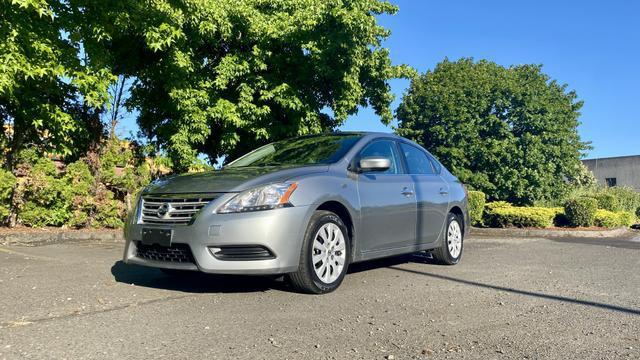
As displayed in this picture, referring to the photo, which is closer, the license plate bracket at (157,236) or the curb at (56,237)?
the license plate bracket at (157,236)

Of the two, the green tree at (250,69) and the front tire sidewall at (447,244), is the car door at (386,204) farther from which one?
the green tree at (250,69)

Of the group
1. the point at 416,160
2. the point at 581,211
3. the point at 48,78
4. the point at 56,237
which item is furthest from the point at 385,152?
the point at 581,211

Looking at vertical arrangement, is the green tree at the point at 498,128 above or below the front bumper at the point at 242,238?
above

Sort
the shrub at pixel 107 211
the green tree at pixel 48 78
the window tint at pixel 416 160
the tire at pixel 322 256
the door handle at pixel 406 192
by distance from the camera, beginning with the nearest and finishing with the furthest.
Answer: the tire at pixel 322 256, the door handle at pixel 406 192, the window tint at pixel 416 160, the green tree at pixel 48 78, the shrub at pixel 107 211

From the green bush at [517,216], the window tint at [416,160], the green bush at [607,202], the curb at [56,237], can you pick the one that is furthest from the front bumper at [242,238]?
the green bush at [607,202]

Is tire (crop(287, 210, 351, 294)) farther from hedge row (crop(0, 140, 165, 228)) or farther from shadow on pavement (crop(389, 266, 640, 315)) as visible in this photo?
hedge row (crop(0, 140, 165, 228))

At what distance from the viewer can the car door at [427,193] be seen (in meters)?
6.56

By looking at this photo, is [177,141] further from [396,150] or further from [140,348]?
[140,348]

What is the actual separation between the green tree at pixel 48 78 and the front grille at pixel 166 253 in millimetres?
3805

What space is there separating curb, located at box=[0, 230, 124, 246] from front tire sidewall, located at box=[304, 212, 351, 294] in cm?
650

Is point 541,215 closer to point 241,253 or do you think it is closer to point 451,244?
point 451,244

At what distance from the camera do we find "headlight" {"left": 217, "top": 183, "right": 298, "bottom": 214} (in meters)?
4.70

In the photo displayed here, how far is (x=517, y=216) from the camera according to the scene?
1580 centimetres

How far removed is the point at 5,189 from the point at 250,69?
557 cm
